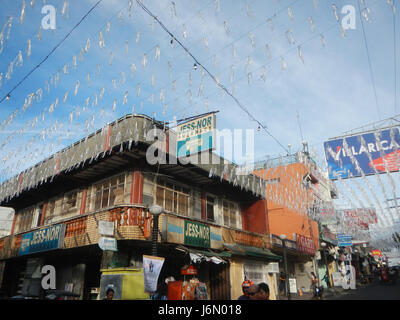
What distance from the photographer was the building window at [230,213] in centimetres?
1998

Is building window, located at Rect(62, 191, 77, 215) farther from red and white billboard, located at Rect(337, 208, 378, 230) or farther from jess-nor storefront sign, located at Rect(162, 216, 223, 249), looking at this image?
red and white billboard, located at Rect(337, 208, 378, 230)

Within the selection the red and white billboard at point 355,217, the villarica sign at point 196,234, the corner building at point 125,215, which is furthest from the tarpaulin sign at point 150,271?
the red and white billboard at point 355,217

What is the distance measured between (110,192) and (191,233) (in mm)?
4646

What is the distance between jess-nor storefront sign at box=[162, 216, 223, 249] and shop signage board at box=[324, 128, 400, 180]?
6732 millimetres

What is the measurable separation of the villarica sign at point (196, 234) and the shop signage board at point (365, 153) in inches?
264

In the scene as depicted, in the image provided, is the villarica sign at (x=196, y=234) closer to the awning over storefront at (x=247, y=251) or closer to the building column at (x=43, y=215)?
the awning over storefront at (x=247, y=251)

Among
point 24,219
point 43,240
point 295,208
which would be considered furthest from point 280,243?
point 24,219

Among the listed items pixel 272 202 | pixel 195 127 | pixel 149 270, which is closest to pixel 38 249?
pixel 149 270

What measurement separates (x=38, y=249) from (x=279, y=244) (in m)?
15.5

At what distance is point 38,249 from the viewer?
15.1 metres

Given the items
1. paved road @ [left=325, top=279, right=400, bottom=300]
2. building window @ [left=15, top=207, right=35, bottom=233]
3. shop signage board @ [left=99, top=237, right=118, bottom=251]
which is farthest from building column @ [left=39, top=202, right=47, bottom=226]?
paved road @ [left=325, top=279, right=400, bottom=300]

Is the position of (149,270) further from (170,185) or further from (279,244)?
(279,244)

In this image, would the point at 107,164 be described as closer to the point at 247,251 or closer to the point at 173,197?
the point at 173,197

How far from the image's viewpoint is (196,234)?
14398 millimetres
